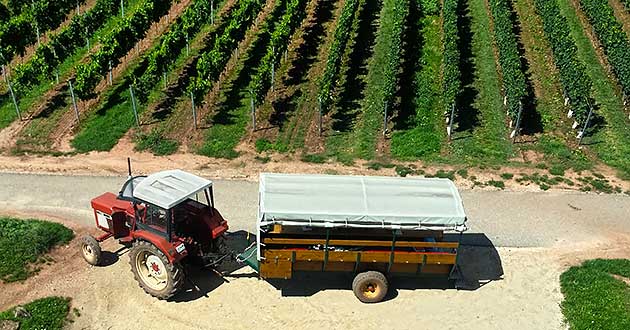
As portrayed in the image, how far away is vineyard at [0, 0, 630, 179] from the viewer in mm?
27156

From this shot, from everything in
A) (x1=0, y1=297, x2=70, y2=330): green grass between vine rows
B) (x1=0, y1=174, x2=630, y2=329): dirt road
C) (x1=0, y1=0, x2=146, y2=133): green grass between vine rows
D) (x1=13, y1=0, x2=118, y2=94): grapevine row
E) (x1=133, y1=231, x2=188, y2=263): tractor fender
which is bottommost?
(x1=0, y1=297, x2=70, y2=330): green grass between vine rows

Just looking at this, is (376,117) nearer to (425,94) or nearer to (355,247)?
(425,94)

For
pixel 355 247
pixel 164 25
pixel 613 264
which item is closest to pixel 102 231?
pixel 355 247

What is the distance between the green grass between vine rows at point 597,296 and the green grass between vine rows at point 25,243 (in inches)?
644

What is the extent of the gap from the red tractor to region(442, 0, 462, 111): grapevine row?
14403mm

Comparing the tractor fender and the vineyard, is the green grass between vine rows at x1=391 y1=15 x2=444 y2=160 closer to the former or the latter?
the vineyard

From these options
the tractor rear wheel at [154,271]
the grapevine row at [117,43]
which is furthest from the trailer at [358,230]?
the grapevine row at [117,43]

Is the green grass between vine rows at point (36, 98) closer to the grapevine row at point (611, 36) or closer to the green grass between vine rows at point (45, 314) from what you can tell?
the green grass between vine rows at point (45, 314)

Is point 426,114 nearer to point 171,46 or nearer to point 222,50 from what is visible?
point 222,50

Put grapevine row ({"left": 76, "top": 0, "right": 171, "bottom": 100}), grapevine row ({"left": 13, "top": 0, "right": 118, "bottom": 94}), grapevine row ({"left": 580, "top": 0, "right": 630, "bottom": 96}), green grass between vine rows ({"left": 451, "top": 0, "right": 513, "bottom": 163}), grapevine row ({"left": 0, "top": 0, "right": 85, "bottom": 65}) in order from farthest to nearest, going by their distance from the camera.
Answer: grapevine row ({"left": 0, "top": 0, "right": 85, "bottom": 65}), grapevine row ({"left": 580, "top": 0, "right": 630, "bottom": 96}), grapevine row ({"left": 13, "top": 0, "right": 118, "bottom": 94}), grapevine row ({"left": 76, "top": 0, "right": 171, "bottom": 100}), green grass between vine rows ({"left": 451, "top": 0, "right": 513, "bottom": 163})

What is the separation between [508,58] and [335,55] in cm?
947

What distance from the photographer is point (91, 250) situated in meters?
18.4

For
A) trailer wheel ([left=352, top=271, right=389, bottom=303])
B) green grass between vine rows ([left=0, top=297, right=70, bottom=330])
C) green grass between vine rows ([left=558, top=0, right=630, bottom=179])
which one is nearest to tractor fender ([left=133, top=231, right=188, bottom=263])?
green grass between vine rows ([left=0, top=297, right=70, bottom=330])

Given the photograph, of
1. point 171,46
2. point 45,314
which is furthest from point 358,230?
point 171,46
